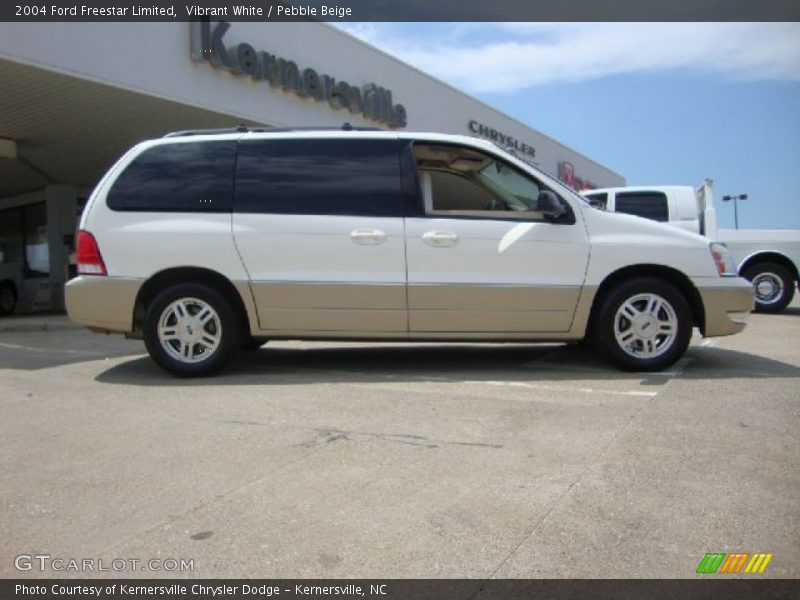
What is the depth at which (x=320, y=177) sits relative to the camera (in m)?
5.85

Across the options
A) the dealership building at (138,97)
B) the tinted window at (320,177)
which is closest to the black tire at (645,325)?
the tinted window at (320,177)

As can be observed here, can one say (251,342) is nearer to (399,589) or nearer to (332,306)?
(332,306)

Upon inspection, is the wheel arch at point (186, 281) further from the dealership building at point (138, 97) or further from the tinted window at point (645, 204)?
the tinted window at point (645, 204)

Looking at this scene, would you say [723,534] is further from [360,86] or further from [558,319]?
[360,86]

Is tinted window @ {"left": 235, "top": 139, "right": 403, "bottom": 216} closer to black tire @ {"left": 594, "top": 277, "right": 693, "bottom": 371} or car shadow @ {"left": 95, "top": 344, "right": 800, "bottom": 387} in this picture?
car shadow @ {"left": 95, "top": 344, "right": 800, "bottom": 387}

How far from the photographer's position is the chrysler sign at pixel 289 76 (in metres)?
12.0

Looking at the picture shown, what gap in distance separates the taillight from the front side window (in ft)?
8.87

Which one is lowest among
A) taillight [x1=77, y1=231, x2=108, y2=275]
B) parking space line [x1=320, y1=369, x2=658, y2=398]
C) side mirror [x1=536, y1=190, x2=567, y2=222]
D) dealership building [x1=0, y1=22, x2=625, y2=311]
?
parking space line [x1=320, y1=369, x2=658, y2=398]

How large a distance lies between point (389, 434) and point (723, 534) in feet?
6.25

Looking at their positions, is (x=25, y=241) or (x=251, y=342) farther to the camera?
(x=25, y=241)

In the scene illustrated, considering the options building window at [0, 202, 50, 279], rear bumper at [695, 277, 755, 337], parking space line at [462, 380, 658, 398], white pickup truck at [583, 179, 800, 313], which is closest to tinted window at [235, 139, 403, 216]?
parking space line at [462, 380, 658, 398]

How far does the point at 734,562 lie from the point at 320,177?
4230mm

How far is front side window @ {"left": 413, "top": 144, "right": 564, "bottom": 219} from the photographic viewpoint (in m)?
5.89

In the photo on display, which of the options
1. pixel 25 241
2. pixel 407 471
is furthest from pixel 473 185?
pixel 25 241
